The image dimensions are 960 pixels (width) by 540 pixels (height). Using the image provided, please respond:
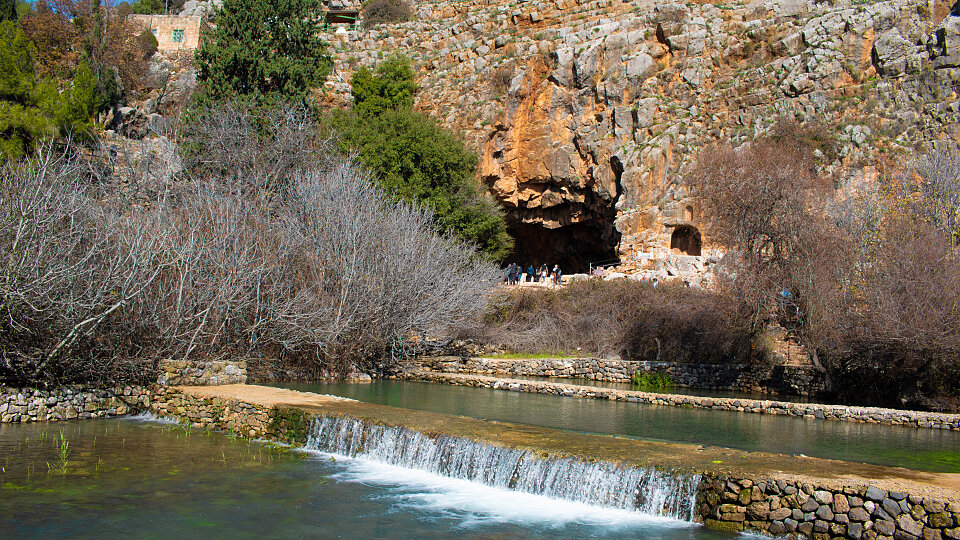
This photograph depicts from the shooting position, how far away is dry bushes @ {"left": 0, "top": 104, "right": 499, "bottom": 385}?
45.7ft

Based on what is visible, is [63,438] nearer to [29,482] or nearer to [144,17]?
[29,482]

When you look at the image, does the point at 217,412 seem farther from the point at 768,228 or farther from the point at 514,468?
the point at 768,228

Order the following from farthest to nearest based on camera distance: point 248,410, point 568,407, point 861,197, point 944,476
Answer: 1. point 861,197
2. point 568,407
3. point 248,410
4. point 944,476

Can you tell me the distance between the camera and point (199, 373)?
15.8 meters

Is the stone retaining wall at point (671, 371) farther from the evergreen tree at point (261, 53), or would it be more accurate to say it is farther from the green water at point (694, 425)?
the evergreen tree at point (261, 53)

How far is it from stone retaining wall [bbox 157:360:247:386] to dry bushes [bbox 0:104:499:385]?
558 millimetres

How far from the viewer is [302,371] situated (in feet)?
68.1

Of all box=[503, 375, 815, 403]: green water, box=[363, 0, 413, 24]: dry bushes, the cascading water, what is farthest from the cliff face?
the cascading water

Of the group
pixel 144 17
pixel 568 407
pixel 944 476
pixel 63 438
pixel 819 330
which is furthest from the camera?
pixel 144 17

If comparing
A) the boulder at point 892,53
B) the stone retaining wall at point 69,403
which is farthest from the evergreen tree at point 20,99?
the boulder at point 892,53

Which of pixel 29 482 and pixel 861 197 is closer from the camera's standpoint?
pixel 29 482

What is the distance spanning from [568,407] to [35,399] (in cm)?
1116

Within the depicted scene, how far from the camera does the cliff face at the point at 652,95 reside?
106ft

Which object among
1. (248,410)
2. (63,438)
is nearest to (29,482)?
(63,438)
